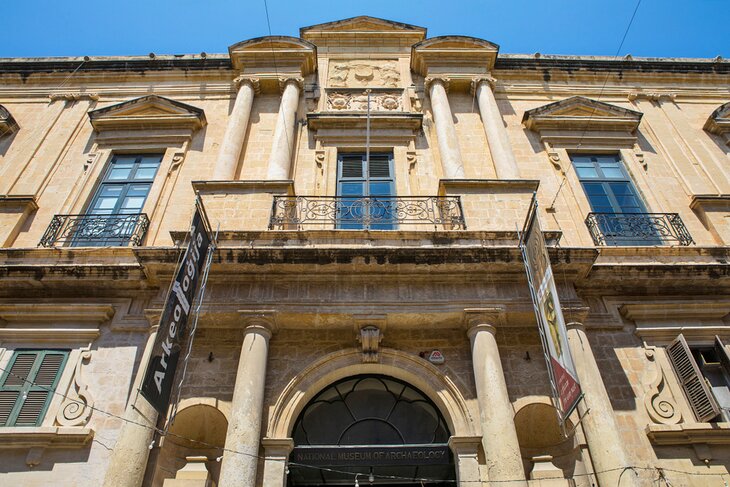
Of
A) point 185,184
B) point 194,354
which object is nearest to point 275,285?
point 194,354

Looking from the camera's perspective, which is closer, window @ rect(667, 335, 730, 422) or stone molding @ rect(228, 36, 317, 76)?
window @ rect(667, 335, 730, 422)

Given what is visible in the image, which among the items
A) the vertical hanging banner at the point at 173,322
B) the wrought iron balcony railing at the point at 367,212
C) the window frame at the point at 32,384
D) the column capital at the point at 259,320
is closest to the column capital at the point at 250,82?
the wrought iron balcony railing at the point at 367,212

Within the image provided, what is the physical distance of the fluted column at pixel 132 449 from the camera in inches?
222

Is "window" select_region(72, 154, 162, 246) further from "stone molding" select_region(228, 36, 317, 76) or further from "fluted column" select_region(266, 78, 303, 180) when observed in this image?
"stone molding" select_region(228, 36, 317, 76)

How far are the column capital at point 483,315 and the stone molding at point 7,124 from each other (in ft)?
31.7

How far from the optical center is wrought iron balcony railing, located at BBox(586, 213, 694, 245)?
8.57 metres

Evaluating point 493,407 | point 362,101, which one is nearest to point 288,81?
point 362,101

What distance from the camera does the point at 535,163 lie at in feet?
33.2

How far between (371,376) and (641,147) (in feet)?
23.6

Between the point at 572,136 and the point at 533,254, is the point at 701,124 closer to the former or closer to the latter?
the point at 572,136

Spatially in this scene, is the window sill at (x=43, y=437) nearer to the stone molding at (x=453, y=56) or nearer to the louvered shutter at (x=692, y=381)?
the louvered shutter at (x=692, y=381)

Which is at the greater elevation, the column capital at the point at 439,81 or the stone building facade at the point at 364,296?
the column capital at the point at 439,81

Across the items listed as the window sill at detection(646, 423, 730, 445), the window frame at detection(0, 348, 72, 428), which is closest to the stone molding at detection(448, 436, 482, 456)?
the window sill at detection(646, 423, 730, 445)

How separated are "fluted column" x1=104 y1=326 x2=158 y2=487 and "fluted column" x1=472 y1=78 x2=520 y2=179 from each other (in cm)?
637
